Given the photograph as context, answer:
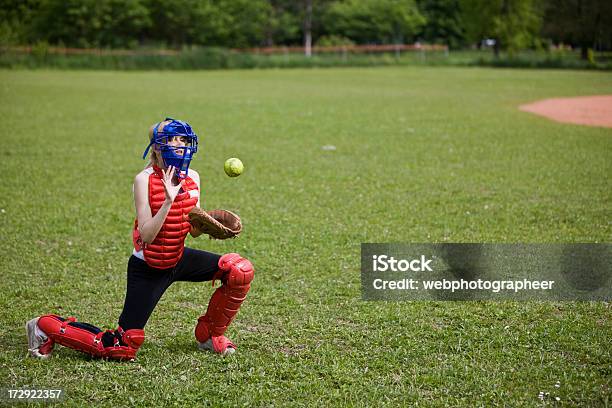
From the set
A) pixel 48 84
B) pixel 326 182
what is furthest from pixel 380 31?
pixel 326 182

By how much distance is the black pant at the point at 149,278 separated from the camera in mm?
4738

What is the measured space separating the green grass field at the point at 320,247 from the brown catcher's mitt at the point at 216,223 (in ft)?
2.74

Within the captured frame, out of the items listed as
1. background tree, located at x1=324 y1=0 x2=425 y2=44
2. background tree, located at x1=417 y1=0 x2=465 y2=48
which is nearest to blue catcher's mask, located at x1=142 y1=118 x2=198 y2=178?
background tree, located at x1=324 y1=0 x2=425 y2=44

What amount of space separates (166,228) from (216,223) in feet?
1.05

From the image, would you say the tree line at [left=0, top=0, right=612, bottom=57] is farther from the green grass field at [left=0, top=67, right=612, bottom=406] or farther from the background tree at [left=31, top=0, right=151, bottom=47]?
the green grass field at [left=0, top=67, right=612, bottom=406]

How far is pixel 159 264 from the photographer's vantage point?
4742mm

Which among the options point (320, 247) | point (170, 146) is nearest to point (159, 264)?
point (170, 146)

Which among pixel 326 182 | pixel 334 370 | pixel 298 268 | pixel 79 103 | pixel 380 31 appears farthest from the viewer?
pixel 380 31

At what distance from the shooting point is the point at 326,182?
11172 mm

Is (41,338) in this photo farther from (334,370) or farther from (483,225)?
(483,225)

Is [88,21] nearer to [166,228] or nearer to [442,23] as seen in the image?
[442,23]

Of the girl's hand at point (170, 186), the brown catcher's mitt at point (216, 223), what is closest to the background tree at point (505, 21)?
the brown catcher's mitt at point (216, 223)

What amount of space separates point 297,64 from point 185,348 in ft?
161

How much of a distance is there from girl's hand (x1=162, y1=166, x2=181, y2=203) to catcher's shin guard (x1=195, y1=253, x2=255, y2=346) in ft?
1.94
